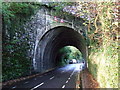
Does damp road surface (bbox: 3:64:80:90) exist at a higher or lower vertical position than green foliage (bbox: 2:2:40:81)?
lower

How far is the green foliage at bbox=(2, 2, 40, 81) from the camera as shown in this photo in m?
16.2

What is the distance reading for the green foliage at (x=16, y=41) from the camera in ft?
53.1

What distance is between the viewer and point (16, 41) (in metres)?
18.2

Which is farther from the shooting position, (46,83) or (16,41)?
(16,41)

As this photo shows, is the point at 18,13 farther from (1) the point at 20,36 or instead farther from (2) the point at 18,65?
(2) the point at 18,65

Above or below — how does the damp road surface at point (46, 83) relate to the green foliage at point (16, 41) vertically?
below

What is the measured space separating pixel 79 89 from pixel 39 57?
1492 cm

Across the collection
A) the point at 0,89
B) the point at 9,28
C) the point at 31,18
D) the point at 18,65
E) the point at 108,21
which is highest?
the point at 31,18

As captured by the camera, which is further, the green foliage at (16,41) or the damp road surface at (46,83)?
the green foliage at (16,41)

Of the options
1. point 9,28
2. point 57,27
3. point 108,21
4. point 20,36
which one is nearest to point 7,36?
point 9,28

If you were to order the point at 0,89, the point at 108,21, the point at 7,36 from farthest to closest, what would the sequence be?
the point at 7,36, the point at 0,89, the point at 108,21

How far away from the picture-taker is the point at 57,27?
2359 centimetres

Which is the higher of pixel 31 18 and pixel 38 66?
pixel 31 18

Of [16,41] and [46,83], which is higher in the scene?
[16,41]
